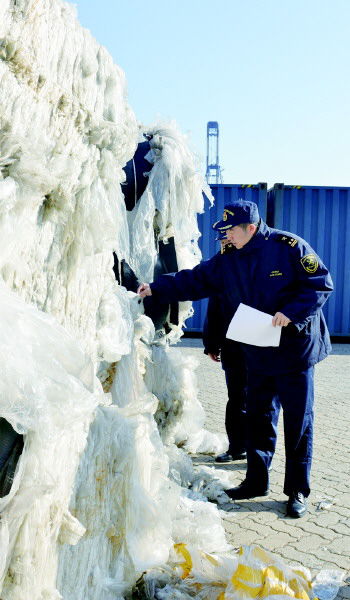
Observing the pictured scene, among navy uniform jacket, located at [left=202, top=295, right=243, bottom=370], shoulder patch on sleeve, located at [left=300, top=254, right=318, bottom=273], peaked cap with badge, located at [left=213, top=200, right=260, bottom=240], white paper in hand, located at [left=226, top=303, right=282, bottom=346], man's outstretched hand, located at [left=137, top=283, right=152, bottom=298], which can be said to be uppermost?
peaked cap with badge, located at [left=213, top=200, right=260, bottom=240]

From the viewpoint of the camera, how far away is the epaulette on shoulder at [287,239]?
3286 millimetres

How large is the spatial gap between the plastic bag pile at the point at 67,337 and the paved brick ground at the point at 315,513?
921 millimetres

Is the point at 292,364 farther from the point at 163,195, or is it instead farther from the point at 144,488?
the point at 144,488

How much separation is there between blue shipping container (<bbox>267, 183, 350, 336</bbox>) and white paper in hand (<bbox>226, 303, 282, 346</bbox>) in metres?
7.49

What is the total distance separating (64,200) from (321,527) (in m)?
2.32

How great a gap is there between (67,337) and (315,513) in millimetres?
2350

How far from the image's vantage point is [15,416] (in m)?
1.40

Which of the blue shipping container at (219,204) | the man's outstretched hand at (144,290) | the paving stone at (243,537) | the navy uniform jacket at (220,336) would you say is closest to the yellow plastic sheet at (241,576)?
the paving stone at (243,537)

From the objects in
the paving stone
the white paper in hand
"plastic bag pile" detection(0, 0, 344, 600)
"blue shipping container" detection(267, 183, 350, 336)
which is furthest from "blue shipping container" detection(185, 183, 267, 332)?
"plastic bag pile" detection(0, 0, 344, 600)

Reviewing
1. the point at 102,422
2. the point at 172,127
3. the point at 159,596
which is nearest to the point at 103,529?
the point at 102,422

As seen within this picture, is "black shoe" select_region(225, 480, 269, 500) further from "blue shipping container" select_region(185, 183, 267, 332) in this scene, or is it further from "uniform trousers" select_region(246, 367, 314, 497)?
"blue shipping container" select_region(185, 183, 267, 332)

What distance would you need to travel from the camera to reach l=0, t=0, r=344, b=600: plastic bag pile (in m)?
1.48

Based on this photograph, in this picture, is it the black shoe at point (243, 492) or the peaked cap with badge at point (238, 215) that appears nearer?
the peaked cap with badge at point (238, 215)

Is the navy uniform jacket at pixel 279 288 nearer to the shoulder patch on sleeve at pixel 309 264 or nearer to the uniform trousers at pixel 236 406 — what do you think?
the shoulder patch on sleeve at pixel 309 264
